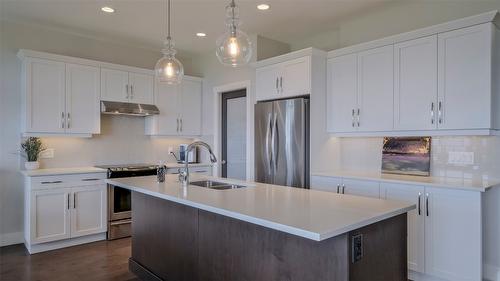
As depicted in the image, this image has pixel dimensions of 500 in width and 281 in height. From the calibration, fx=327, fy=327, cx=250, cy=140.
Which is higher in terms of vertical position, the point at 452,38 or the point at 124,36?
the point at 124,36

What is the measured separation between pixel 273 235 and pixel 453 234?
5.96ft

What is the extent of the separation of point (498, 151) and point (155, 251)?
3.19 metres

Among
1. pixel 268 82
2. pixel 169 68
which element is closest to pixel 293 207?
pixel 169 68

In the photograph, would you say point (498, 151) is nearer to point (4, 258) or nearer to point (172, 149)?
point (172, 149)

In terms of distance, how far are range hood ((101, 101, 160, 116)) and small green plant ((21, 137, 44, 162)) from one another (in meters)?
0.88

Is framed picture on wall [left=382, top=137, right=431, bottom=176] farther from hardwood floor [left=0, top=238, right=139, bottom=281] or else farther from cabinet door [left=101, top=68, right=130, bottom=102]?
cabinet door [left=101, top=68, right=130, bottom=102]

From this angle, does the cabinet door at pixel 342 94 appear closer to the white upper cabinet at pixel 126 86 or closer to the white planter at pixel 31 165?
the white upper cabinet at pixel 126 86

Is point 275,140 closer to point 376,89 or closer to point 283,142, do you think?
point 283,142

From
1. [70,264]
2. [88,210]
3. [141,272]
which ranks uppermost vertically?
[88,210]

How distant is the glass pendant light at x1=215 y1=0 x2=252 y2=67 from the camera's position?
7.94 ft

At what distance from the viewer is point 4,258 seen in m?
3.57

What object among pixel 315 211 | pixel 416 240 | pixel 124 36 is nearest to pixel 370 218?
pixel 315 211

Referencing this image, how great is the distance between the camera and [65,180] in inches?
155

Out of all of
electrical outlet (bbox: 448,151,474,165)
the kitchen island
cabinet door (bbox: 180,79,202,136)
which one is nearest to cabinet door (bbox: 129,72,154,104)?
cabinet door (bbox: 180,79,202,136)
